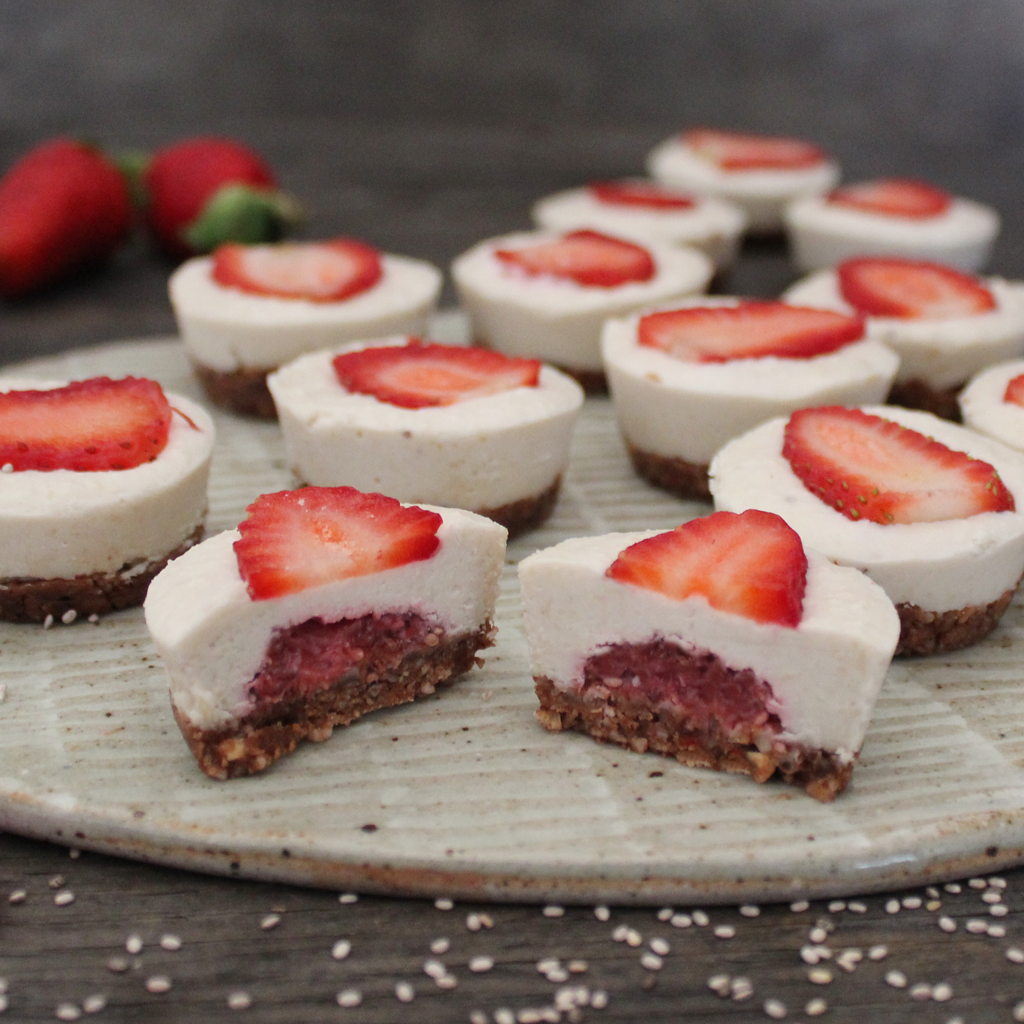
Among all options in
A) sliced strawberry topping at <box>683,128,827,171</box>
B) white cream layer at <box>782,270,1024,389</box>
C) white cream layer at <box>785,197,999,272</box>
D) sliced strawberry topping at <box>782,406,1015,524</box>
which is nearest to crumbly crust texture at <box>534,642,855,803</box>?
sliced strawberry topping at <box>782,406,1015,524</box>

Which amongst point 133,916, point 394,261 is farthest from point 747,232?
point 133,916

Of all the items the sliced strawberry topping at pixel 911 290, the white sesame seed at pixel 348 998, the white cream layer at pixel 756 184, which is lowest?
the white sesame seed at pixel 348 998

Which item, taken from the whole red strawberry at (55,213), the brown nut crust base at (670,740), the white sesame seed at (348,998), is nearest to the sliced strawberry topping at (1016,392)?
the brown nut crust base at (670,740)

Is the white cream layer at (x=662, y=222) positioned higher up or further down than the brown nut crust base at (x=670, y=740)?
higher up

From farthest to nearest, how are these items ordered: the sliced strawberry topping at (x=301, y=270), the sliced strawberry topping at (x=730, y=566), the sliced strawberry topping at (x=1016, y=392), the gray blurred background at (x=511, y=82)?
the gray blurred background at (x=511, y=82), the sliced strawberry topping at (x=301, y=270), the sliced strawberry topping at (x=1016, y=392), the sliced strawberry topping at (x=730, y=566)

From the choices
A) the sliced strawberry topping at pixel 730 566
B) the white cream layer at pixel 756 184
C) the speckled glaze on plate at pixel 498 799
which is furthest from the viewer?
the white cream layer at pixel 756 184

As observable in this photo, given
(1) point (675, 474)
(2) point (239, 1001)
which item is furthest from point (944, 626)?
(2) point (239, 1001)

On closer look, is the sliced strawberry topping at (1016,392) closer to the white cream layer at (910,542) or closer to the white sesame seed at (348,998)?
the white cream layer at (910,542)
